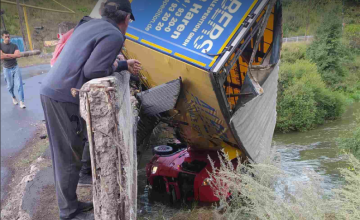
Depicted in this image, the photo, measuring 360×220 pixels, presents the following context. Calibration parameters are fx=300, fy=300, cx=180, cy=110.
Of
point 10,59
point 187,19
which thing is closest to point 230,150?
point 187,19

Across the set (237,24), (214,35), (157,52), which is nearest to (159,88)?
(157,52)

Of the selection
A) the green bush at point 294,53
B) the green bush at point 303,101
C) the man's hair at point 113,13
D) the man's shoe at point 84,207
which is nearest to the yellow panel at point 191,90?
the man's hair at point 113,13

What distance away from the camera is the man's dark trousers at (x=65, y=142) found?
83.9 inches

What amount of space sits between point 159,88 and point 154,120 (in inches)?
28.4

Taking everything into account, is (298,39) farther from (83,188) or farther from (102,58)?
(102,58)

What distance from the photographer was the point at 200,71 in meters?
3.52

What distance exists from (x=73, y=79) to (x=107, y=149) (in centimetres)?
60

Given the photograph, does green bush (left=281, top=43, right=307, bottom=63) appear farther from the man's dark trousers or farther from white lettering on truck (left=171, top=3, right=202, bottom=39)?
the man's dark trousers

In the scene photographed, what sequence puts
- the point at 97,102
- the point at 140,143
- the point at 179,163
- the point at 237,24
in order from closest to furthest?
the point at 97,102 → the point at 237,24 → the point at 140,143 → the point at 179,163

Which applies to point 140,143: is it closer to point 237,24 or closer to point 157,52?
point 157,52

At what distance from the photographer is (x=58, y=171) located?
227 cm

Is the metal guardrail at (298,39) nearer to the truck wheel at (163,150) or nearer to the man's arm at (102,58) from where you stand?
the truck wheel at (163,150)

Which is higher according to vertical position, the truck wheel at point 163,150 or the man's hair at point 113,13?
the man's hair at point 113,13

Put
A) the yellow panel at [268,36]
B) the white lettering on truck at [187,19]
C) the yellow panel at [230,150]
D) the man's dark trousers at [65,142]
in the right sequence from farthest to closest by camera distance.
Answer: the yellow panel at [268,36] → the yellow panel at [230,150] → the white lettering on truck at [187,19] → the man's dark trousers at [65,142]
